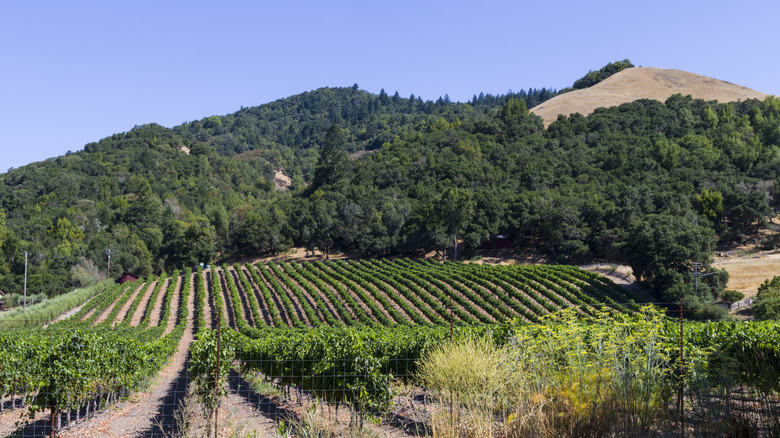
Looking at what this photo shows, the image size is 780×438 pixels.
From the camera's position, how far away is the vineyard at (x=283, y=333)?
11188 mm

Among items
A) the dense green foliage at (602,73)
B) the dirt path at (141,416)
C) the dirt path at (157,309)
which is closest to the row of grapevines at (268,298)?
the dirt path at (157,309)

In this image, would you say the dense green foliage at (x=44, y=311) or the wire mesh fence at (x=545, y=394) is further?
the dense green foliage at (x=44, y=311)

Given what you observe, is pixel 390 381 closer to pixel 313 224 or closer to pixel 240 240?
pixel 313 224

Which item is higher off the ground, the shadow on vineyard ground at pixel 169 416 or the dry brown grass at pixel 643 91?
the dry brown grass at pixel 643 91

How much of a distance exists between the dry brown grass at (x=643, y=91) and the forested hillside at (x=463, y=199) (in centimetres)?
1091

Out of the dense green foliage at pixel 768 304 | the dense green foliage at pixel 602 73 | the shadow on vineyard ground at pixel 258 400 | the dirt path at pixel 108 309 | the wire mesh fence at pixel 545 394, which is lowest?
the dirt path at pixel 108 309

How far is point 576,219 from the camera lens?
2103 inches

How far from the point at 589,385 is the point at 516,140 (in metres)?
84.8

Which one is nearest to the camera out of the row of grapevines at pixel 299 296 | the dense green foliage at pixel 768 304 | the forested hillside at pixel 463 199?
the dense green foliage at pixel 768 304

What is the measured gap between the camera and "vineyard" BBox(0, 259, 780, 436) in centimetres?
1119

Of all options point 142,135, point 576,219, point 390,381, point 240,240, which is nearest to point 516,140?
point 576,219

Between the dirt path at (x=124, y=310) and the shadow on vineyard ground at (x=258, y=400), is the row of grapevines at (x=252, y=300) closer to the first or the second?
the dirt path at (x=124, y=310)

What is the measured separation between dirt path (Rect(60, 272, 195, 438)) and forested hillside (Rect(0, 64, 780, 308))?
101ft

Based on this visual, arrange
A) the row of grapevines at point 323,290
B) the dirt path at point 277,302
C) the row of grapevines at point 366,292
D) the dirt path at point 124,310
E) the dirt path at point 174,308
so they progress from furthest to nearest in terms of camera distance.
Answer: the dirt path at point 124,310, the dirt path at point 277,302, the dirt path at point 174,308, the row of grapevines at point 323,290, the row of grapevines at point 366,292
